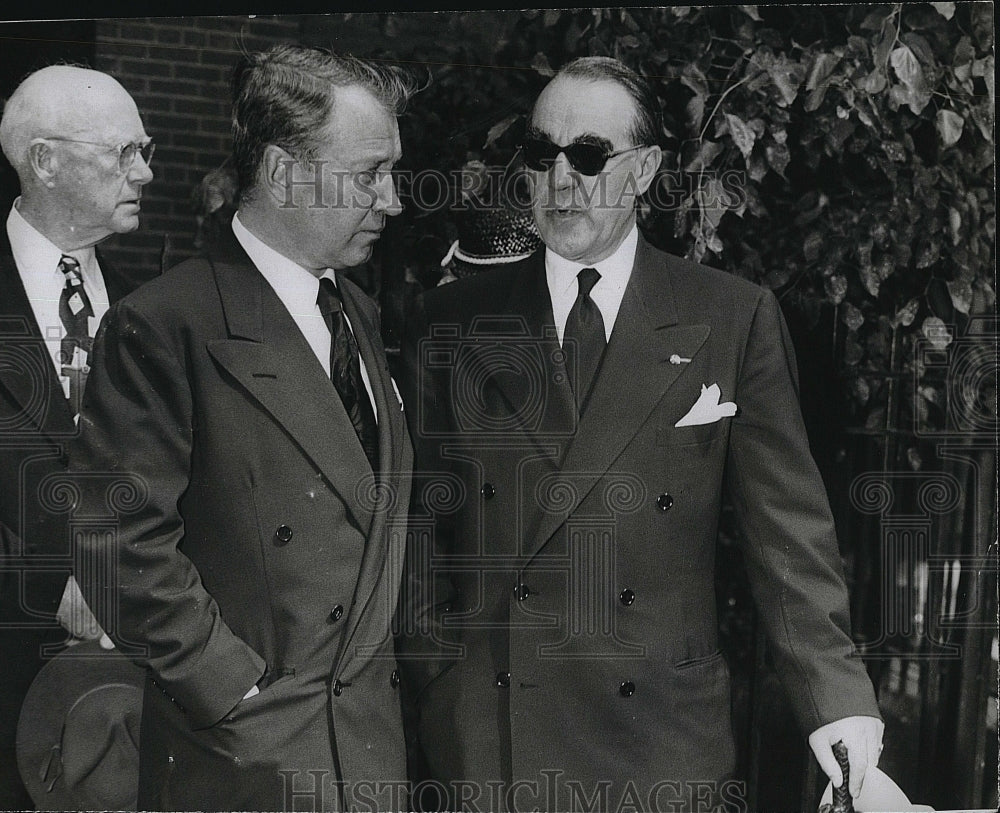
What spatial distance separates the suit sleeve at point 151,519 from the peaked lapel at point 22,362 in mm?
158

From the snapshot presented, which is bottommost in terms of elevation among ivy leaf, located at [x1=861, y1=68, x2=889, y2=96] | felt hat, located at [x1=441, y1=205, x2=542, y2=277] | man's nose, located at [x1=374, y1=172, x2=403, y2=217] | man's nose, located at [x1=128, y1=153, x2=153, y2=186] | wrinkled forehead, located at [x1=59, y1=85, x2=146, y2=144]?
felt hat, located at [x1=441, y1=205, x2=542, y2=277]

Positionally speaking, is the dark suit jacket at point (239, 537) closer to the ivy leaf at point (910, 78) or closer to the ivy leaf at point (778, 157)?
the ivy leaf at point (778, 157)

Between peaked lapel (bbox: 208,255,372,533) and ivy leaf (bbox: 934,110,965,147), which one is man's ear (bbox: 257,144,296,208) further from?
ivy leaf (bbox: 934,110,965,147)

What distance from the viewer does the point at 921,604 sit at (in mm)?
3793

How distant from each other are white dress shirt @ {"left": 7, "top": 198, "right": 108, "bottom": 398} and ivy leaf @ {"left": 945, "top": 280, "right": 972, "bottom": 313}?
272cm

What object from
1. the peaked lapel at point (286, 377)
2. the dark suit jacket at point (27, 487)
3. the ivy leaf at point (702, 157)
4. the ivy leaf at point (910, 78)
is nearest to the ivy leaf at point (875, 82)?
the ivy leaf at point (910, 78)

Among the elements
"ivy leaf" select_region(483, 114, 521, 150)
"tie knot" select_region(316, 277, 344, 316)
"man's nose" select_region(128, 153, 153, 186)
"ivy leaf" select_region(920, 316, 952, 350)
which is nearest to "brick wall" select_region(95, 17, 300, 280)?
"man's nose" select_region(128, 153, 153, 186)

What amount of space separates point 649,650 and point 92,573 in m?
1.74

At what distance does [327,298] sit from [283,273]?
0.15m

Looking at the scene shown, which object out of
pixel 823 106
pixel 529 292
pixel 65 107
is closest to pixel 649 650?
pixel 529 292

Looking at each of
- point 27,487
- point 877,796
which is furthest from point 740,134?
point 27,487

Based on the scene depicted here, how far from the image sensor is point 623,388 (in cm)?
360

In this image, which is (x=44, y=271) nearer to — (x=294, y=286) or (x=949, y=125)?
(x=294, y=286)

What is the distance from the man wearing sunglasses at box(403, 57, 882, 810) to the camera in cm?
362
